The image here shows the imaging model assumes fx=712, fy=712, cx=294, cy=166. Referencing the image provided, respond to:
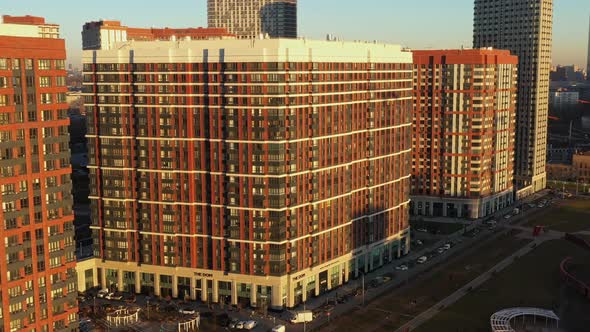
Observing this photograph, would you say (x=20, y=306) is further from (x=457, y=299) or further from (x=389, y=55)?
(x=389, y=55)

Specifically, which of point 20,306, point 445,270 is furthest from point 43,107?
point 445,270

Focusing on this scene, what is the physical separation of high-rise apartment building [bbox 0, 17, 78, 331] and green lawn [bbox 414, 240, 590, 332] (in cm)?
7401

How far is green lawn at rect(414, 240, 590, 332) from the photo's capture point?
153 metres

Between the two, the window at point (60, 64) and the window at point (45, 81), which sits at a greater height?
the window at point (60, 64)

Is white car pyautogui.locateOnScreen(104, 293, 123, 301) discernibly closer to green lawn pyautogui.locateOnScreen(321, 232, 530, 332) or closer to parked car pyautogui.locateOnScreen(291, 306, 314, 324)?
parked car pyautogui.locateOnScreen(291, 306, 314, 324)

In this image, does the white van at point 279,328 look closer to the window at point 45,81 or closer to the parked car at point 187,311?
the parked car at point 187,311

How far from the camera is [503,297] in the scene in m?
170

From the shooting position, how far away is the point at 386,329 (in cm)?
14938

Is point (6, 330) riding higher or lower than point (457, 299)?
higher

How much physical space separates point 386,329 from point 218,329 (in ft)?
116

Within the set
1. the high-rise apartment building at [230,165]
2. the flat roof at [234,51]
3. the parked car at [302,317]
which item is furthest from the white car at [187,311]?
the flat roof at [234,51]

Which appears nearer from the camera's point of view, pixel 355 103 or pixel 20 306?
pixel 20 306

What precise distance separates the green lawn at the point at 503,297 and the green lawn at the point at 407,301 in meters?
5.54

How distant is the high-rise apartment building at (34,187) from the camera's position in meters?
→ 114
